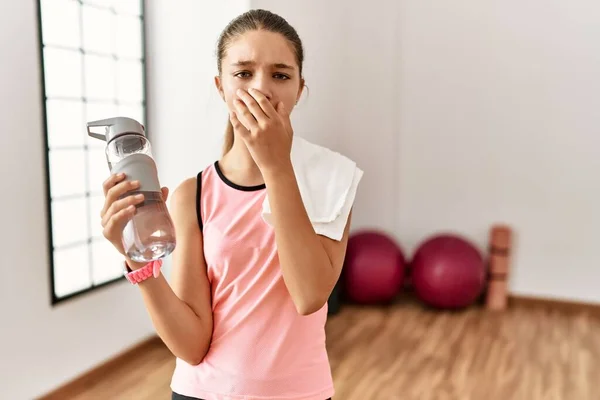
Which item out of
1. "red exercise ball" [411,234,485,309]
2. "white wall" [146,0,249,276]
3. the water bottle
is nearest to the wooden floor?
"red exercise ball" [411,234,485,309]

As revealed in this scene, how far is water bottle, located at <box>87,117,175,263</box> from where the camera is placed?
83cm

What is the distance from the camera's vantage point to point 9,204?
2.40 metres

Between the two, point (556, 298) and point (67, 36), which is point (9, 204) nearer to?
point (67, 36)

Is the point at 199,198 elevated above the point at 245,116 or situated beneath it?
situated beneath

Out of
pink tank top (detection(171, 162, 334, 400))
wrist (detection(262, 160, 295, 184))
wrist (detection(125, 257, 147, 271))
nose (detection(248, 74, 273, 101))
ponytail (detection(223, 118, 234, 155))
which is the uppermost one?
nose (detection(248, 74, 273, 101))

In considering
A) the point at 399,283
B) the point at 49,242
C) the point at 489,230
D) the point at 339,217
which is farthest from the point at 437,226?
the point at 339,217

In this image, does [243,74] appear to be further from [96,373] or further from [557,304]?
[557,304]

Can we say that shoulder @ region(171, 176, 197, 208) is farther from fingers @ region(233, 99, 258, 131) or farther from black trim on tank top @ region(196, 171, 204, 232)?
fingers @ region(233, 99, 258, 131)

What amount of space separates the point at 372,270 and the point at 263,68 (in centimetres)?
306

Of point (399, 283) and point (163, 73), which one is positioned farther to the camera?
point (399, 283)

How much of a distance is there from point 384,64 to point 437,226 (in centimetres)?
121

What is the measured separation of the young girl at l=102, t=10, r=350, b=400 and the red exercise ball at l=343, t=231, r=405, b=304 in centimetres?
289

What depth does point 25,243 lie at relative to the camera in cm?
249

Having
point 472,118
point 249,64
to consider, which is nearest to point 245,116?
point 249,64
